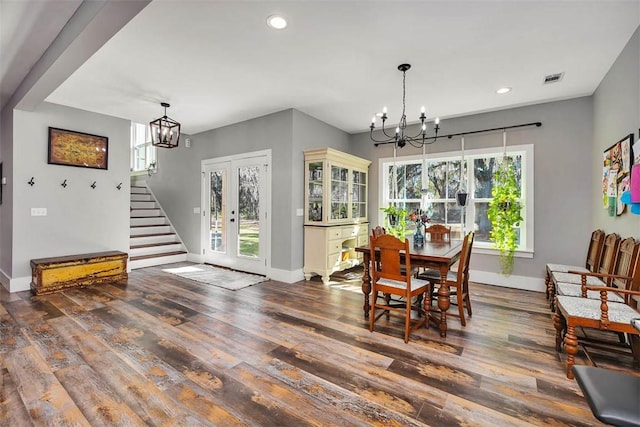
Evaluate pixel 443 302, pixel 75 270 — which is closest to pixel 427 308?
pixel 443 302

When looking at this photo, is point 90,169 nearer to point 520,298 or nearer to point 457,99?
point 457,99

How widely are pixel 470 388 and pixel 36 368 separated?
307cm

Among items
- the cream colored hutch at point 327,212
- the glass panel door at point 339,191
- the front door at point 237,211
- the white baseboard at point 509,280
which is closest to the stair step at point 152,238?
the front door at point 237,211

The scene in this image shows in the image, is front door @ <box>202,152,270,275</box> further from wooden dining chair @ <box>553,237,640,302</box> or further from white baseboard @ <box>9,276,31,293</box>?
wooden dining chair @ <box>553,237,640,302</box>

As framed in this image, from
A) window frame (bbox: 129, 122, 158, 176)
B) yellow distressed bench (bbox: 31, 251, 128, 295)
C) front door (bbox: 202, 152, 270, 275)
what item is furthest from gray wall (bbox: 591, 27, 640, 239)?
window frame (bbox: 129, 122, 158, 176)

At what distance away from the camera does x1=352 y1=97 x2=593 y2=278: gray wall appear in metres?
3.92

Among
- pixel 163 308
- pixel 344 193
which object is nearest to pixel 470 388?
pixel 163 308

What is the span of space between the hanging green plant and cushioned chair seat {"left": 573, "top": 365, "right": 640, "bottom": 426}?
139 inches

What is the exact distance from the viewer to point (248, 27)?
248 cm

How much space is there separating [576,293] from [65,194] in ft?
21.1

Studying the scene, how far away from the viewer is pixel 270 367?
2166mm

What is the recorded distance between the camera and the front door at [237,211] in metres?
4.93

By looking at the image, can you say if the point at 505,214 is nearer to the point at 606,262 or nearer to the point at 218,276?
the point at 606,262

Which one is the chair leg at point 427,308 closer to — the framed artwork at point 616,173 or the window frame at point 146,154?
the framed artwork at point 616,173
